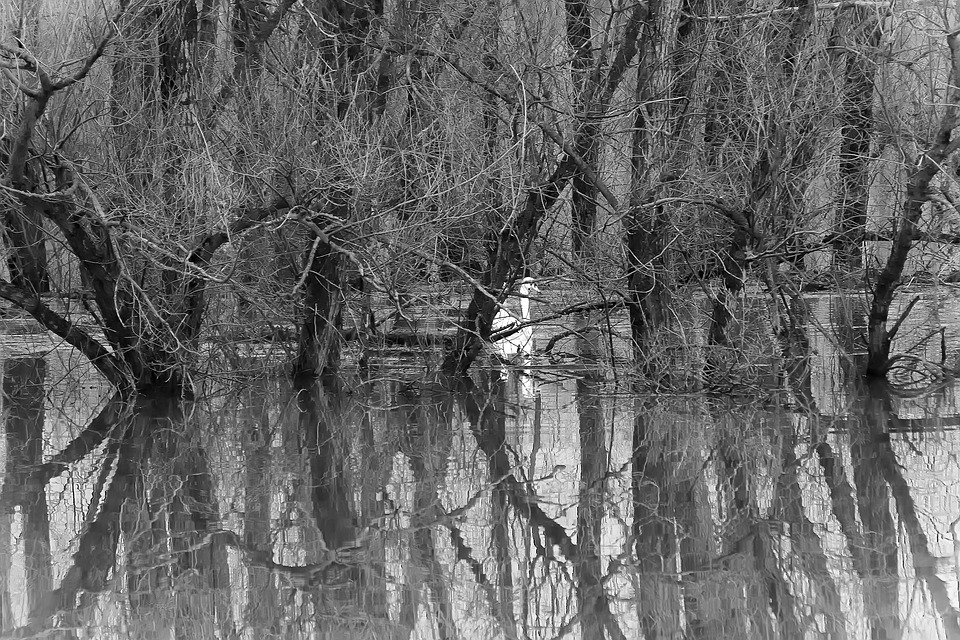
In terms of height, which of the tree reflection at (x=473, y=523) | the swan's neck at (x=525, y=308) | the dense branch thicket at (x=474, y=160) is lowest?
the tree reflection at (x=473, y=523)

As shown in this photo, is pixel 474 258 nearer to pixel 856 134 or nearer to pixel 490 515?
pixel 856 134

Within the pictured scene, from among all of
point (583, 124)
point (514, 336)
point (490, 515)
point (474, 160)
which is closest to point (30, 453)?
point (490, 515)

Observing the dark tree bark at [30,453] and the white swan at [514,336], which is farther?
the white swan at [514,336]

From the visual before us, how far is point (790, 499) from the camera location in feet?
24.5

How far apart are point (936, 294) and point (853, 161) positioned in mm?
1718

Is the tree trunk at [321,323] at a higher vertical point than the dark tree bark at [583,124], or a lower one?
lower

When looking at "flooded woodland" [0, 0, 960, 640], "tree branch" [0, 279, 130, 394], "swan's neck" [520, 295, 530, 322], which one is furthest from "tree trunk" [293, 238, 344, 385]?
"swan's neck" [520, 295, 530, 322]

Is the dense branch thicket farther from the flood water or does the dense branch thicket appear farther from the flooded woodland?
the flood water

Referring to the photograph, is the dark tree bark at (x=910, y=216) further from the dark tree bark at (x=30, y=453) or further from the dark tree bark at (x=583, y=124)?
the dark tree bark at (x=30, y=453)

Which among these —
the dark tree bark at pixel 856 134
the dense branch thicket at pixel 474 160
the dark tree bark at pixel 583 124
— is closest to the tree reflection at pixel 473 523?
the dense branch thicket at pixel 474 160

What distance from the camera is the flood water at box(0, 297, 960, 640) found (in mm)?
5516

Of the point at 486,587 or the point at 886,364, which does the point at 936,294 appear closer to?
the point at 886,364

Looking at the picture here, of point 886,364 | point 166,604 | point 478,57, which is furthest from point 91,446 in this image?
point 886,364

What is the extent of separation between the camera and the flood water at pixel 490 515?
18.1 feet
